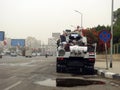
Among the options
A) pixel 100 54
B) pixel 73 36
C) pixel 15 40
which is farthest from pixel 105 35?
pixel 15 40

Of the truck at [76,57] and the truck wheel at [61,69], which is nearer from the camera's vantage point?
the truck at [76,57]

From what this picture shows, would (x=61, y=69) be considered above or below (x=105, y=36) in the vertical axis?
below

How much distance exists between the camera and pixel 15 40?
146125 mm

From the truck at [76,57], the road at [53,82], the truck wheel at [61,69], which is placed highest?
the truck at [76,57]

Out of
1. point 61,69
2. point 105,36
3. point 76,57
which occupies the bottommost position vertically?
point 61,69

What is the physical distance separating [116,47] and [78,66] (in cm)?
3910

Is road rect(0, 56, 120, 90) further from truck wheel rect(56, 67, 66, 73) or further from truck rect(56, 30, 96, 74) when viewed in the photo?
truck wheel rect(56, 67, 66, 73)

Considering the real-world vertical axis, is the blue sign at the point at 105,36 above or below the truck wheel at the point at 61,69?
above

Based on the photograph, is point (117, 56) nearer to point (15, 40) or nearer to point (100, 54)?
point (100, 54)

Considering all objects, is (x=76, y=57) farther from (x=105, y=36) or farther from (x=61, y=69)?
(x=105, y=36)

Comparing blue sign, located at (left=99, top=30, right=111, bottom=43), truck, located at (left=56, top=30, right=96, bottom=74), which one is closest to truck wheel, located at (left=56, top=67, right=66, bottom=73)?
truck, located at (left=56, top=30, right=96, bottom=74)

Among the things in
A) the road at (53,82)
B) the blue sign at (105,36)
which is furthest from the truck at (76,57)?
the road at (53,82)

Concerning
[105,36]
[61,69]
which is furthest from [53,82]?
[105,36]

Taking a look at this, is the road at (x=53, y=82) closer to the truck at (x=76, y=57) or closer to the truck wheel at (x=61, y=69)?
the truck at (x=76, y=57)
